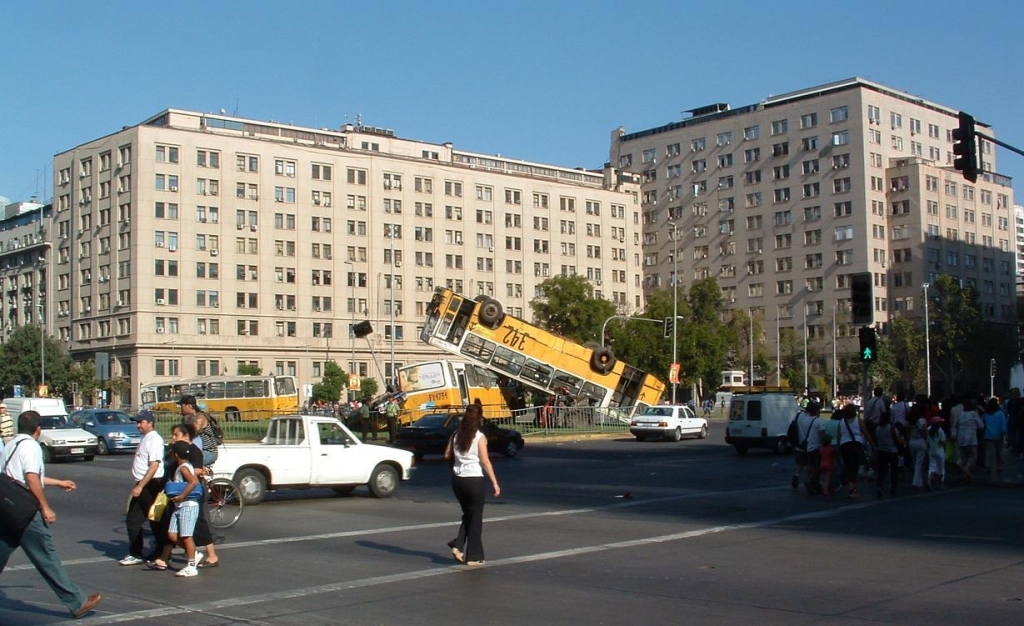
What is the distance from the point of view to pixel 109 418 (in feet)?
127

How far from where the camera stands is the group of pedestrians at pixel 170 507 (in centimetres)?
1167

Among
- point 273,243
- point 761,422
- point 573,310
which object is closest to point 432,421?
point 761,422

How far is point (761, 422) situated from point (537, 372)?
44.2 feet

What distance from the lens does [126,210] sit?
8906 centimetres

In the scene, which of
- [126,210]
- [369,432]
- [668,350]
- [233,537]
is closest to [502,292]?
[668,350]

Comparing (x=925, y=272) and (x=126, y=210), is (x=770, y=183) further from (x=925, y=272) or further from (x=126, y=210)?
(x=126, y=210)

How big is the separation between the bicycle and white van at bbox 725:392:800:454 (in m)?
22.4

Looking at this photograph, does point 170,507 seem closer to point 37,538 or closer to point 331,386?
point 37,538

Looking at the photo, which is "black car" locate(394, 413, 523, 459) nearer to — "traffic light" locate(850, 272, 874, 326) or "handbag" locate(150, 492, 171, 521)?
"traffic light" locate(850, 272, 874, 326)

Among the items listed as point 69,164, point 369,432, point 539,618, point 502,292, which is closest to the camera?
point 539,618

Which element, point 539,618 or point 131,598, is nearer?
point 539,618

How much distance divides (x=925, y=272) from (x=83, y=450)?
92457mm

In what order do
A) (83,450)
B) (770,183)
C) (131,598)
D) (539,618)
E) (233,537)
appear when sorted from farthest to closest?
(770,183) < (83,450) < (233,537) < (131,598) < (539,618)

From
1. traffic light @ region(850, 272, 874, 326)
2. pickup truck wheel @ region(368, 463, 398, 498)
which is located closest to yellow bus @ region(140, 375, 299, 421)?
pickup truck wheel @ region(368, 463, 398, 498)
